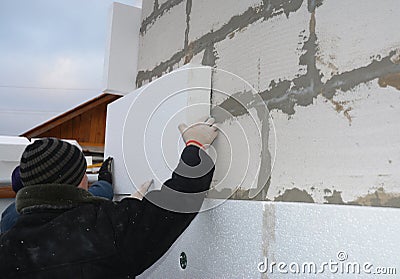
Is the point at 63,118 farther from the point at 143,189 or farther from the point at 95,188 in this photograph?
the point at 143,189

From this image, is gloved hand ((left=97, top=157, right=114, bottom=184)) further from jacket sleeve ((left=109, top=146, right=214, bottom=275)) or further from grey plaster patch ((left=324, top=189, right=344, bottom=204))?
grey plaster patch ((left=324, top=189, right=344, bottom=204))

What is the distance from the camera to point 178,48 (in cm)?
197

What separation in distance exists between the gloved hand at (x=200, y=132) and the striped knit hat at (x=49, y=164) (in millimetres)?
361

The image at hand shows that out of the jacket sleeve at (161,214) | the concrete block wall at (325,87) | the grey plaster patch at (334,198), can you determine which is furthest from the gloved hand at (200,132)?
the grey plaster patch at (334,198)

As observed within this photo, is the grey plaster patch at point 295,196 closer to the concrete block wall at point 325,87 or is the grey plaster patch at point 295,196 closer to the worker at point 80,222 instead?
the concrete block wall at point 325,87

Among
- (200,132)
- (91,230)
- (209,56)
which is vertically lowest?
(91,230)

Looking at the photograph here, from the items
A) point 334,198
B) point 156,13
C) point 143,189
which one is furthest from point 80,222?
point 156,13

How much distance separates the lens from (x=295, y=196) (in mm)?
1204

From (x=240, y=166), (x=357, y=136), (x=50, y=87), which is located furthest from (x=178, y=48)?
(x=50, y=87)

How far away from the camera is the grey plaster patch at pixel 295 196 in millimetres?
1163

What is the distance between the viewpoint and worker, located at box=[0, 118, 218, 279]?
133 centimetres

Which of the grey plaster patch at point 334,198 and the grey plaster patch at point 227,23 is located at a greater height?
the grey plaster patch at point 227,23

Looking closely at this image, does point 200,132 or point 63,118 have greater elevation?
point 63,118

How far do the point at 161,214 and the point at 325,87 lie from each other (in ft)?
1.91
